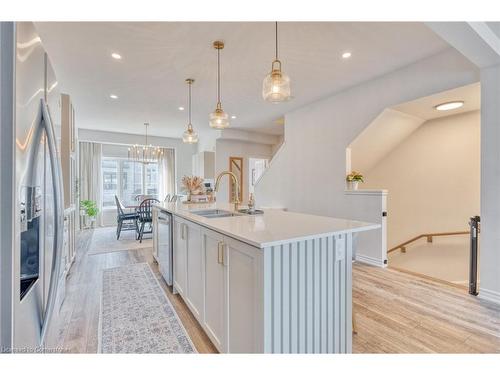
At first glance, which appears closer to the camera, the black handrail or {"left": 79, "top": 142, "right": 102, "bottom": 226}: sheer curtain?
the black handrail

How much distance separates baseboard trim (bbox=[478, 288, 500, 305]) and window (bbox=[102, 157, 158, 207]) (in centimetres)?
789

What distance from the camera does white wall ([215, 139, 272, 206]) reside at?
23.2 feet

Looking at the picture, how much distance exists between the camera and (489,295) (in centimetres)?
249

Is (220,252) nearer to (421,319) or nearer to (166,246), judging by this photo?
(166,246)

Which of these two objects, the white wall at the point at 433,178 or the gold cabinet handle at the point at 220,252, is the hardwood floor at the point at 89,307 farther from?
the white wall at the point at 433,178

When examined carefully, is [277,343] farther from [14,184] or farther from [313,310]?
[14,184]

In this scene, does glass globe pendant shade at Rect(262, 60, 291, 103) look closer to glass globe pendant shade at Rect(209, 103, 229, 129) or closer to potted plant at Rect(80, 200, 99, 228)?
glass globe pendant shade at Rect(209, 103, 229, 129)

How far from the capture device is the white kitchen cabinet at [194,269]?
6.38 feet

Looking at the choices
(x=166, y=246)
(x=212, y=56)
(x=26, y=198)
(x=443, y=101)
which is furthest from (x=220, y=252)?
(x=443, y=101)

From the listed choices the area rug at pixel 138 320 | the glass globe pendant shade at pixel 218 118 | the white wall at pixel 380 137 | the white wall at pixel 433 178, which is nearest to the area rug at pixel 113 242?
the area rug at pixel 138 320

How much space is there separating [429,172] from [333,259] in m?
4.23

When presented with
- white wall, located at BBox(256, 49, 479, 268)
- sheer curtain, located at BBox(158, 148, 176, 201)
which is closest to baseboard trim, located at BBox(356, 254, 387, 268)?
white wall, located at BBox(256, 49, 479, 268)

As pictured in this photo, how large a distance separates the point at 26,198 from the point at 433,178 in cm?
558
